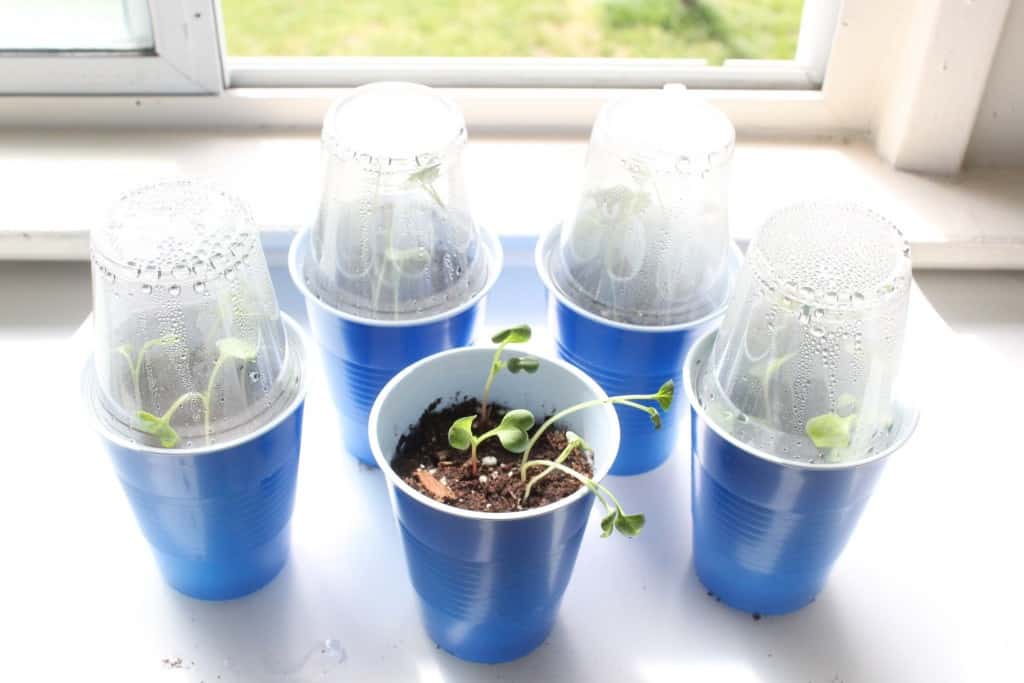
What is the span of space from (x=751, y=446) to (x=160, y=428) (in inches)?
14.5

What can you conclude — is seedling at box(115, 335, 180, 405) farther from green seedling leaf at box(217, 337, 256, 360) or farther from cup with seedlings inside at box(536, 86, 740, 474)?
cup with seedlings inside at box(536, 86, 740, 474)

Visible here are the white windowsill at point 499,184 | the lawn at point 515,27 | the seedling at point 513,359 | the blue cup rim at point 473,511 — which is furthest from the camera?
the lawn at point 515,27

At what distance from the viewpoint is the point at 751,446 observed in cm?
63

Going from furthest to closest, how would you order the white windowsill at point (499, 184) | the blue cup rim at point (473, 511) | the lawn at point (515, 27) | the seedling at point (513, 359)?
the lawn at point (515, 27) < the white windowsill at point (499, 184) < the seedling at point (513, 359) < the blue cup rim at point (473, 511)

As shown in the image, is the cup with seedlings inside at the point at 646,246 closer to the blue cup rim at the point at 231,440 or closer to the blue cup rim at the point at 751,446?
the blue cup rim at the point at 751,446

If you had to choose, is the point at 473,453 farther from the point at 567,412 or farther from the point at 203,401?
the point at 203,401

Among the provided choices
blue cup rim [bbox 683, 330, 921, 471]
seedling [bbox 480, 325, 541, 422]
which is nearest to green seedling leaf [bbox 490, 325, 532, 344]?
seedling [bbox 480, 325, 541, 422]

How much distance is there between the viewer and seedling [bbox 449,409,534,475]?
24.8 inches

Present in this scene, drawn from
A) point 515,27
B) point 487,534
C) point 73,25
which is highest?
point 73,25

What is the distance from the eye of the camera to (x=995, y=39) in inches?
36.3

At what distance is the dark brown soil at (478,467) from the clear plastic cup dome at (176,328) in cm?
10

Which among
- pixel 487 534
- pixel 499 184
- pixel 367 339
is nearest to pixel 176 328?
pixel 367 339

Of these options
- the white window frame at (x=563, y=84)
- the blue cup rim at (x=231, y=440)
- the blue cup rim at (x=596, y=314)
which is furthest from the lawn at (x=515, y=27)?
the blue cup rim at (x=231, y=440)

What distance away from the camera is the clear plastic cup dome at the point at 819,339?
62 centimetres
